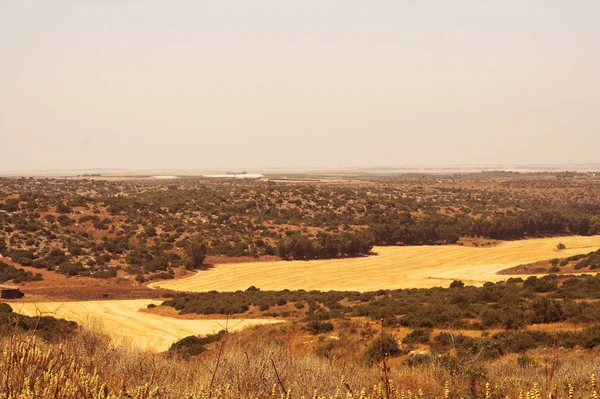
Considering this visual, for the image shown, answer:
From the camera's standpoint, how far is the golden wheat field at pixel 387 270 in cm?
5456

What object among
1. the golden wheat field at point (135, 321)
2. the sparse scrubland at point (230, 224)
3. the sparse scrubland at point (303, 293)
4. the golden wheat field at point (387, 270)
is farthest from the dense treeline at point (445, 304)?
the sparse scrubland at point (230, 224)

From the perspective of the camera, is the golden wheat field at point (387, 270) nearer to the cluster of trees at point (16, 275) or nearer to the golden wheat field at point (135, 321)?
the golden wheat field at point (135, 321)

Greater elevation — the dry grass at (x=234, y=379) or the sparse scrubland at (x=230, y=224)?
the dry grass at (x=234, y=379)

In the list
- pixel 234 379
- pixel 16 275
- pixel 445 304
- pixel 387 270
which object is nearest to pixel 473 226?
pixel 387 270

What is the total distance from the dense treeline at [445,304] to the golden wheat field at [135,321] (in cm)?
246

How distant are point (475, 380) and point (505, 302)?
2126cm

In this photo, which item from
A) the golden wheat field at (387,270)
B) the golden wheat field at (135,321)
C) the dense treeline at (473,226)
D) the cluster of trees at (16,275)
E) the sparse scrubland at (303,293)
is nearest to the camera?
the sparse scrubland at (303,293)

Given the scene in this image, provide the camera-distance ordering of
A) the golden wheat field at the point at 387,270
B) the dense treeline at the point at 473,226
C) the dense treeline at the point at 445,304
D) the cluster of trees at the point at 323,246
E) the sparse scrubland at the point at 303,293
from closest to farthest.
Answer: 1. the sparse scrubland at the point at 303,293
2. the dense treeline at the point at 445,304
3. the golden wheat field at the point at 387,270
4. the cluster of trees at the point at 323,246
5. the dense treeline at the point at 473,226

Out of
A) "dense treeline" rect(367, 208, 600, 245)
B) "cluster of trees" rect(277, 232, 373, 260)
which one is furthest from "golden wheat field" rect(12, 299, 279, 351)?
"dense treeline" rect(367, 208, 600, 245)

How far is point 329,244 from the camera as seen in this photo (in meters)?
73.9

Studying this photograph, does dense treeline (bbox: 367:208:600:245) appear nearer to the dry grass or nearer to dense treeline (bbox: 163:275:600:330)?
dense treeline (bbox: 163:275:600:330)

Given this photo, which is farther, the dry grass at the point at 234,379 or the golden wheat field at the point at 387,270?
the golden wheat field at the point at 387,270

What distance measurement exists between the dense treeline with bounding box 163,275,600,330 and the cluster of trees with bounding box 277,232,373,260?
2366cm

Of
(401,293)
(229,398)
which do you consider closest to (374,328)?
(401,293)
